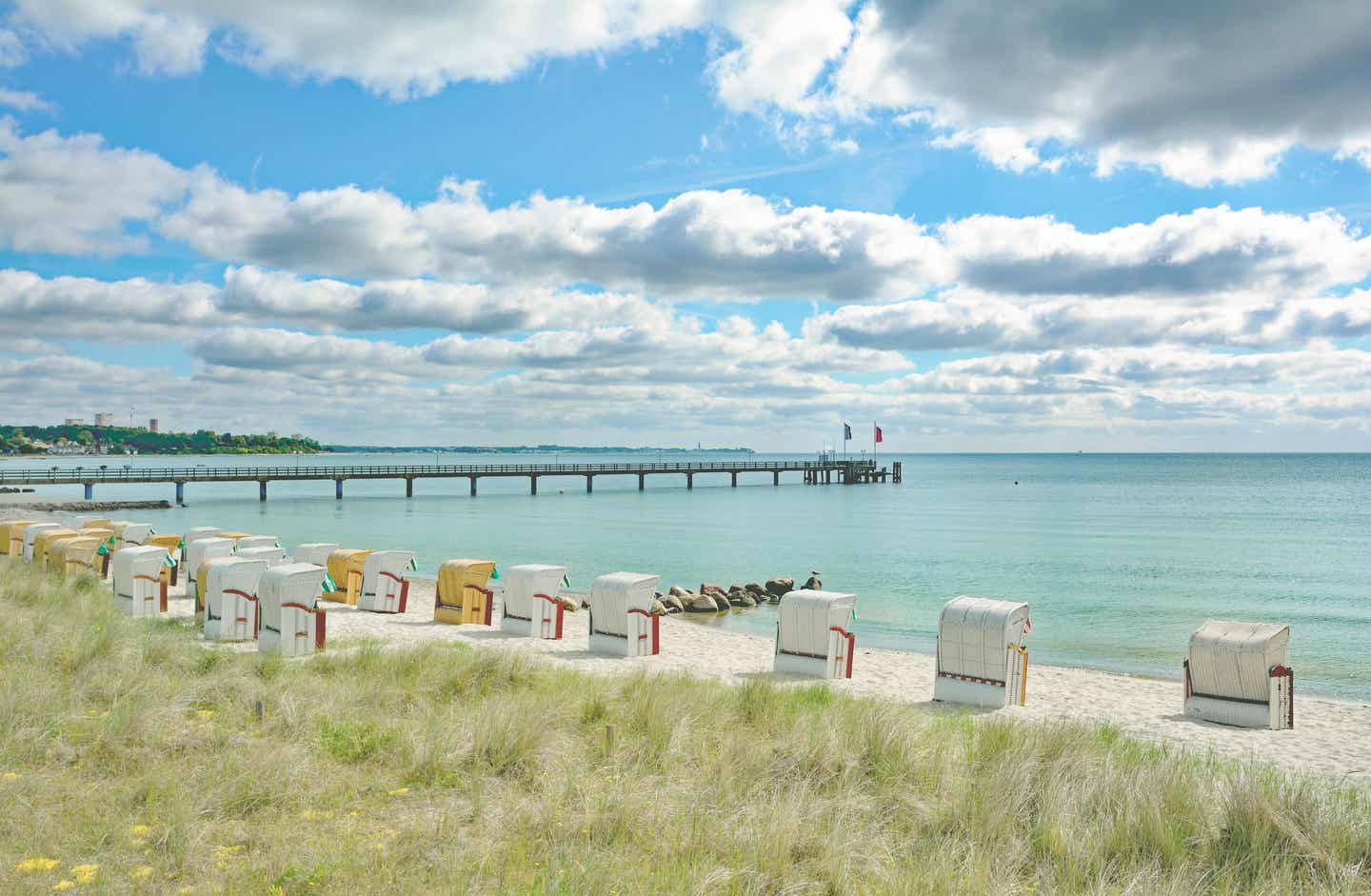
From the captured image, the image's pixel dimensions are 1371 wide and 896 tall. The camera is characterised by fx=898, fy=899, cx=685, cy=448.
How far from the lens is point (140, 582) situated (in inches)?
637

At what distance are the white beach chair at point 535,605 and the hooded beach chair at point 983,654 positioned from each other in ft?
23.5

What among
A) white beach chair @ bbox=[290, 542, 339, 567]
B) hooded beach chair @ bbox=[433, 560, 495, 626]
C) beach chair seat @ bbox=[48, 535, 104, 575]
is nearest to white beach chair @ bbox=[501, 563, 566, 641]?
hooded beach chair @ bbox=[433, 560, 495, 626]

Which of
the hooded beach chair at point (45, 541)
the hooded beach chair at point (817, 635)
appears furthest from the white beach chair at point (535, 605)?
the hooded beach chair at point (45, 541)

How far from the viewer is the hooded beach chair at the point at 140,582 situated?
52.5 feet

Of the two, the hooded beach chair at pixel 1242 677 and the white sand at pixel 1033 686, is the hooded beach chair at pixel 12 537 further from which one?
the hooded beach chair at pixel 1242 677

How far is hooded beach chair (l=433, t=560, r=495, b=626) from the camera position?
57.8 ft

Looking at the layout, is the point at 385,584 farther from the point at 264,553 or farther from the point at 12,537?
the point at 12,537

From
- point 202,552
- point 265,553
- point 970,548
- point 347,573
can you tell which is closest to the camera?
point 265,553

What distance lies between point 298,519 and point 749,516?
2851 centimetres

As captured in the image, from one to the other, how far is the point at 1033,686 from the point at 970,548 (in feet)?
92.7

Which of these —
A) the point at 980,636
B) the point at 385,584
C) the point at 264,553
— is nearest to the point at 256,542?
the point at 264,553

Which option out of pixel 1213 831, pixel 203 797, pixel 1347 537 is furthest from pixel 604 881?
pixel 1347 537

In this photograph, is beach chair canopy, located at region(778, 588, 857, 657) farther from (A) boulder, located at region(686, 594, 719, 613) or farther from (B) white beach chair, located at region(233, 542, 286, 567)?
(A) boulder, located at region(686, 594, 719, 613)

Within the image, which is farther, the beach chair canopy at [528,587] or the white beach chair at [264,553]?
the white beach chair at [264,553]
